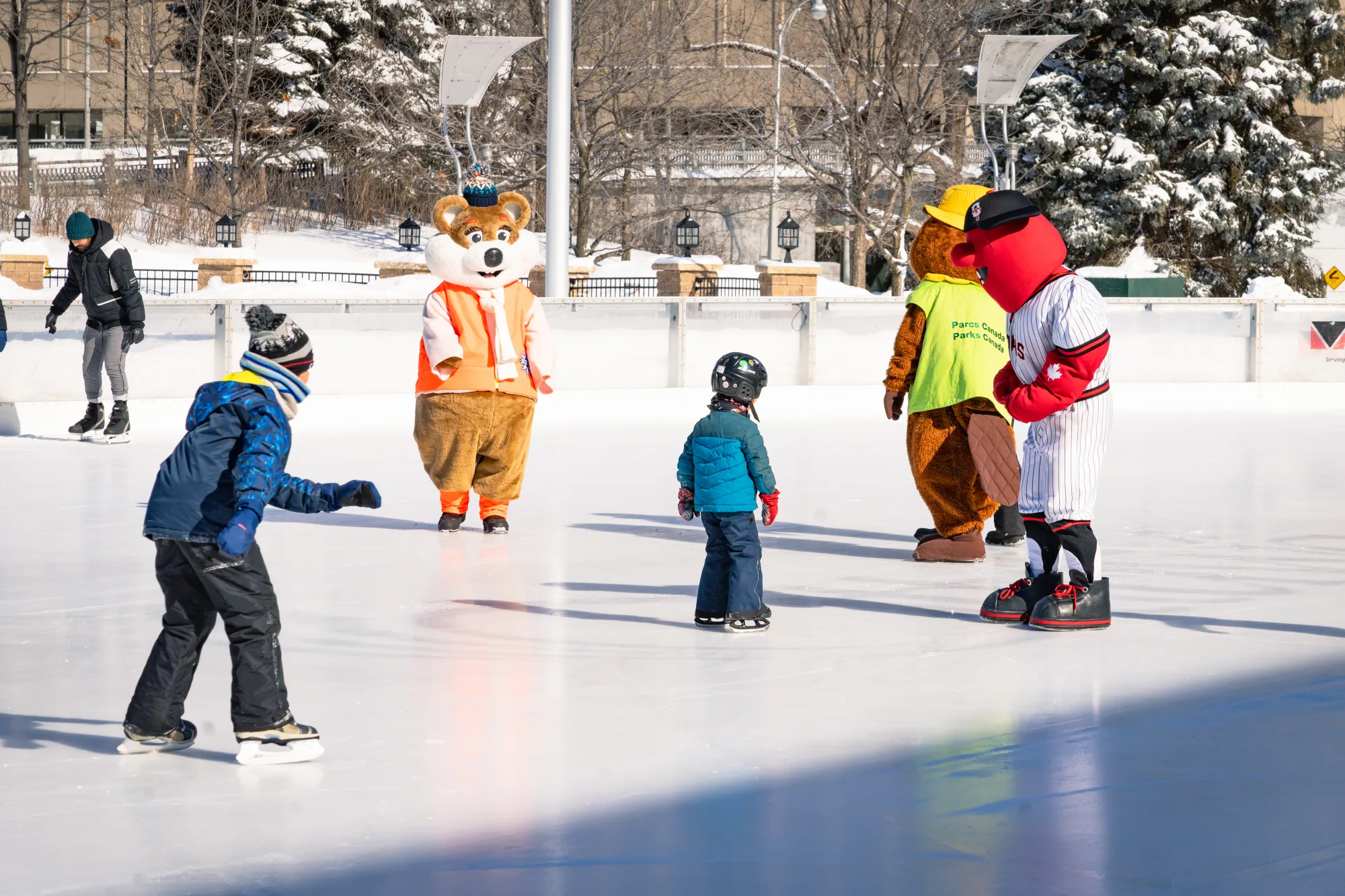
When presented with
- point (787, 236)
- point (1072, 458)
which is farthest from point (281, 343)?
point (787, 236)

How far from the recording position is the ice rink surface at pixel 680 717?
11.4 ft

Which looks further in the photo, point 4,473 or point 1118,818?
point 4,473

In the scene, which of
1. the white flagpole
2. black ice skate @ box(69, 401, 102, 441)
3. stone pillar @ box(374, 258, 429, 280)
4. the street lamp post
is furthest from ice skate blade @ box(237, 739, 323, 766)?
the street lamp post

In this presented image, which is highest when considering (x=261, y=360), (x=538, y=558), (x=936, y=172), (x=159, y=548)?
(x=936, y=172)

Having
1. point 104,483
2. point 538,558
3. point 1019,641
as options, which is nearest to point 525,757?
point 1019,641

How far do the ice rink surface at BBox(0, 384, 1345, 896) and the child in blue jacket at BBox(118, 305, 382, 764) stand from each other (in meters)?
0.12

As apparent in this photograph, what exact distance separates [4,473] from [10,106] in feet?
156

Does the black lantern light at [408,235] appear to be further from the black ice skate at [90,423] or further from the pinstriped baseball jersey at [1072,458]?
the pinstriped baseball jersey at [1072,458]

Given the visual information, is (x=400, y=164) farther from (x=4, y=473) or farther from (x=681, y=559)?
(x=681, y=559)

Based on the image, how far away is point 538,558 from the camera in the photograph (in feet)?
24.3

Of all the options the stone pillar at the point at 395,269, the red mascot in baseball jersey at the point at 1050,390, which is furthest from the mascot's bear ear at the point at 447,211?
the stone pillar at the point at 395,269

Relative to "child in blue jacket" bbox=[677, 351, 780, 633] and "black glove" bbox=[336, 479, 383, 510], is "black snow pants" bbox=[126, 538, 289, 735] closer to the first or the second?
"black glove" bbox=[336, 479, 383, 510]

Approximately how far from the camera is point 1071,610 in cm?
591

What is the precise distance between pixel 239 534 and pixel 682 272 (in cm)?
2273
